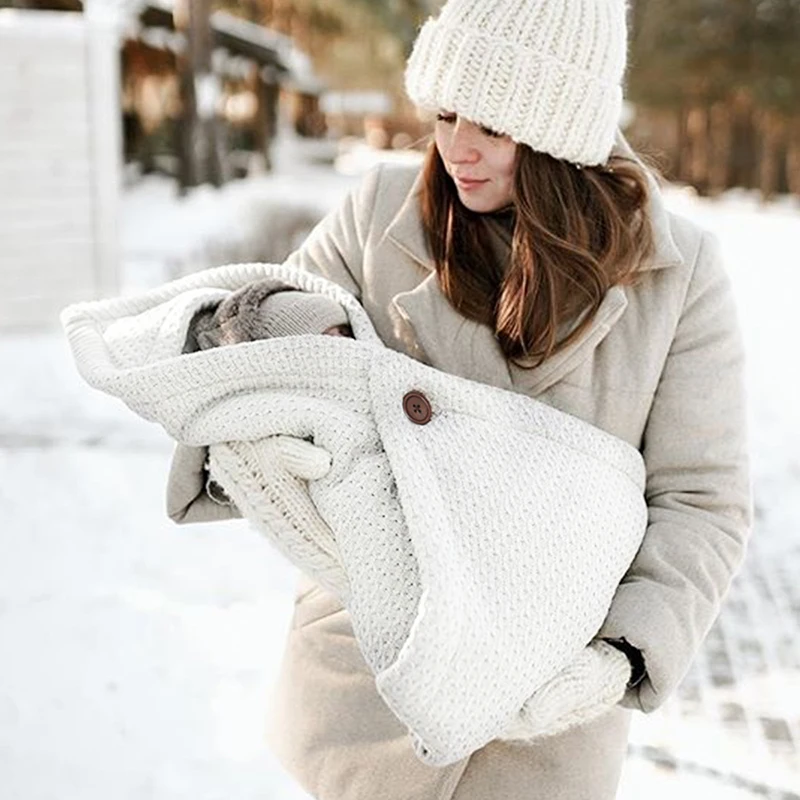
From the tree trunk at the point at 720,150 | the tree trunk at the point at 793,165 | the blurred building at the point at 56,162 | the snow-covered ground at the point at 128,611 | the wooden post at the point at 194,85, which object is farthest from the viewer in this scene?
the tree trunk at the point at 720,150

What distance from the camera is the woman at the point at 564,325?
6.23 feet

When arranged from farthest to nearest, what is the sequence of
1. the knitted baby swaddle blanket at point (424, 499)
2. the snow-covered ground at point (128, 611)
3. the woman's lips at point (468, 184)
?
the snow-covered ground at point (128, 611) < the woman's lips at point (468, 184) < the knitted baby swaddle blanket at point (424, 499)

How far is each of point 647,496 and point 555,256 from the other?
41 cm

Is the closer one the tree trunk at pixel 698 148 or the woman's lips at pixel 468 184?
the woman's lips at pixel 468 184

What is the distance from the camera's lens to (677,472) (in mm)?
1938

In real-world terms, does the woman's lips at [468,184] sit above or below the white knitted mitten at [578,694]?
above

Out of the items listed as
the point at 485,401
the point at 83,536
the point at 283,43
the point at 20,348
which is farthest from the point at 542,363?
the point at 283,43

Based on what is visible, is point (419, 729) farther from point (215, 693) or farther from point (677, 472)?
point (215, 693)

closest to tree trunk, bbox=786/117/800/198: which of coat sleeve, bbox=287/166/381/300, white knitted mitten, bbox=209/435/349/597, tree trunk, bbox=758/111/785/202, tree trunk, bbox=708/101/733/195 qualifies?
tree trunk, bbox=758/111/785/202

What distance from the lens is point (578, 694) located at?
1648 millimetres

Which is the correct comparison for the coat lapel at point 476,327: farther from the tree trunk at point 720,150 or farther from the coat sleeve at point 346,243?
the tree trunk at point 720,150

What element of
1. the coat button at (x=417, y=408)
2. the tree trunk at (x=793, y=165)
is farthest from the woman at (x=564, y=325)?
the tree trunk at (x=793, y=165)

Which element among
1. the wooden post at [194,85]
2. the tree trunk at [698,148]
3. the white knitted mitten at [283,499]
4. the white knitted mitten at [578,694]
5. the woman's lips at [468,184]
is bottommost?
the tree trunk at [698,148]

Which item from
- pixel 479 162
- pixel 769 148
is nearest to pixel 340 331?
pixel 479 162
